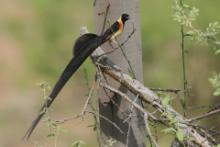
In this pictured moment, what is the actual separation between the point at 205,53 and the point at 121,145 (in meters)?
2.91

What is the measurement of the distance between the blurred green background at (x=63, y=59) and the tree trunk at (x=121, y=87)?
7.73 ft

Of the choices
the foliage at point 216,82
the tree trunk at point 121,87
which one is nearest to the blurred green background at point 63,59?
the tree trunk at point 121,87

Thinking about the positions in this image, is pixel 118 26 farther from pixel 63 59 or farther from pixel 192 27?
pixel 63 59

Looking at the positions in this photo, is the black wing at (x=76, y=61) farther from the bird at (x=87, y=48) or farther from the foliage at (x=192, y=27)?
the foliage at (x=192, y=27)

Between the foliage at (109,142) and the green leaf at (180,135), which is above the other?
the green leaf at (180,135)

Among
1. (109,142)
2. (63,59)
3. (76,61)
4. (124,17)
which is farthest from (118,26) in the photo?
(63,59)

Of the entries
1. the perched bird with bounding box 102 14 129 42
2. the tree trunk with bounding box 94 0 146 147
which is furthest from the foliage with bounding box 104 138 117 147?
the perched bird with bounding box 102 14 129 42

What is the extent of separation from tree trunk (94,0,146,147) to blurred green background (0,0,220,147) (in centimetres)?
236

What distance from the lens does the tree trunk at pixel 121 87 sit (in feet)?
7.21

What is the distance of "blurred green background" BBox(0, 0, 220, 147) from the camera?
502cm

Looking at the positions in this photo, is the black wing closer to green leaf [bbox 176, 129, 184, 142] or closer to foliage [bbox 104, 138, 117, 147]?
foliage [bbox 104, 138, 117, 147]

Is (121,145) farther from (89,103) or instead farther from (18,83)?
(18,83)

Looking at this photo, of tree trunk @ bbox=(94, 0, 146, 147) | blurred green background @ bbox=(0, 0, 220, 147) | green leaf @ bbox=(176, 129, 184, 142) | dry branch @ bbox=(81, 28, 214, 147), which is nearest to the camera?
green leaf @ bbox=(176, 129, 184, 142)

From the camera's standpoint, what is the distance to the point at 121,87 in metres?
2.22
